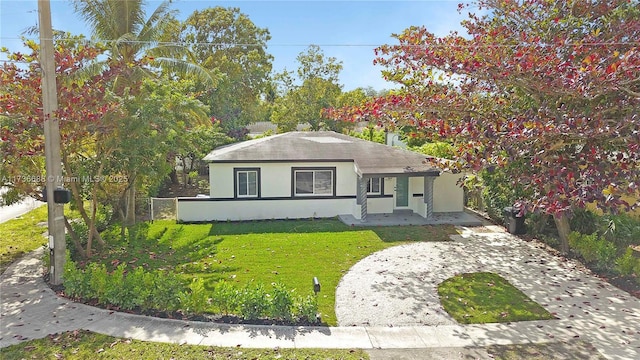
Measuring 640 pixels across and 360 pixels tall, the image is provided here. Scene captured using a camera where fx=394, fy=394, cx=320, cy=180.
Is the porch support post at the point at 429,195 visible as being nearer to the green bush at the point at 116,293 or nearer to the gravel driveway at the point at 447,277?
the gravel driveway at the point at 447,277

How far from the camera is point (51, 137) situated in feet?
28.1

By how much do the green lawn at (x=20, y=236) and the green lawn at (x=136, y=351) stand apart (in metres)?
5.47

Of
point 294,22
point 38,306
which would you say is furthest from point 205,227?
point 294,22

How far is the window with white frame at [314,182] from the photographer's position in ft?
53.6

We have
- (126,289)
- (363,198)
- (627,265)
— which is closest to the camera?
(126,289)

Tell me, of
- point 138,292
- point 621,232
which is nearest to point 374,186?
point 621,232

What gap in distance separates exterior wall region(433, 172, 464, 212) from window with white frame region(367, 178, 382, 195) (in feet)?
7.92

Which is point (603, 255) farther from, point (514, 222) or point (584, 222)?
point (514, 222)

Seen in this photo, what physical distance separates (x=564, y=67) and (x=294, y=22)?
27.2 ft

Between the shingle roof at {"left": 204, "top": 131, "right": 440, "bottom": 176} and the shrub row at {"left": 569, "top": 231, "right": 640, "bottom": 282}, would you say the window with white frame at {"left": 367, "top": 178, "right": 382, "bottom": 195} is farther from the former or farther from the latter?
the shrub row at {"left": 569, "top": 231, "right": 640, "bottom": 282}

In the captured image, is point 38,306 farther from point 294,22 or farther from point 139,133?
point 294,22

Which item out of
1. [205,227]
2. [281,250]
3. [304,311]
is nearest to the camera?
[304,311]

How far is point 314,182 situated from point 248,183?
271cm

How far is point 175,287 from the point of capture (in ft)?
24.6
